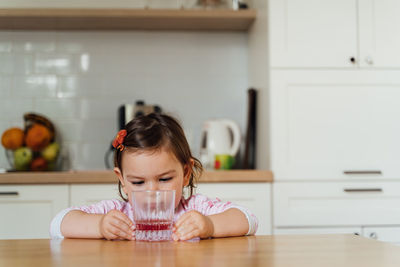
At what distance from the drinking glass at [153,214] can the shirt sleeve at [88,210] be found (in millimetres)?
233

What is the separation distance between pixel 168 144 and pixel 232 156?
1341 millimetres

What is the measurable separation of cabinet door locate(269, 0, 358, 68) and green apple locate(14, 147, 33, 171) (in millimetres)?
1249

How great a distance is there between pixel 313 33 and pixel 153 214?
167cm

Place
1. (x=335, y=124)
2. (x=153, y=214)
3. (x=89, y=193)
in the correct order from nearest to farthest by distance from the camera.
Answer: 1. (x=153, y=214)
2. (x=89, y=193)
3. (x=335, y=124)

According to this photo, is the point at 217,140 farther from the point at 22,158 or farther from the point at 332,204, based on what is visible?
the point at 22,158

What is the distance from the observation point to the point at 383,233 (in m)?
2.26

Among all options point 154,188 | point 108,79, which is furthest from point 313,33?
point 154,188

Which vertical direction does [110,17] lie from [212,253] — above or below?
above

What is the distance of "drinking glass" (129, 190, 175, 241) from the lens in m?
0.91

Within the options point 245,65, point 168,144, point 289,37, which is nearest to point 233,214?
point 168,144

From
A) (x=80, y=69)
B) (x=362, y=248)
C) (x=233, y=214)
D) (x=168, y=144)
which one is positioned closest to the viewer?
(x=362, y=248)

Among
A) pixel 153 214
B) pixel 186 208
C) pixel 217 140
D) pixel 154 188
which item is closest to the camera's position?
pixel 153 214

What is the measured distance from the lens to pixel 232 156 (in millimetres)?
2525

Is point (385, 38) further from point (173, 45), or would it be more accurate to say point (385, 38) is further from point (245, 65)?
point (173, 45)
